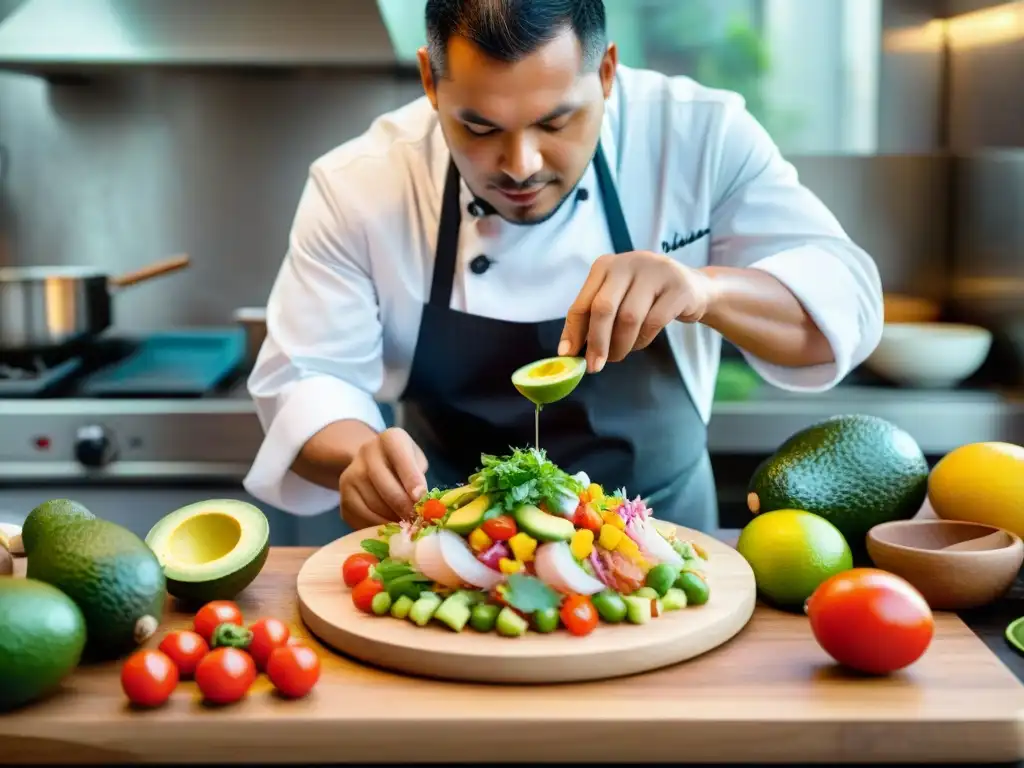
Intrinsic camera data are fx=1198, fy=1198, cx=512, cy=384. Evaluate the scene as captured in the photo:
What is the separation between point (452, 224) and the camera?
2109 millimetres

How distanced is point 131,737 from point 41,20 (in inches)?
96.4

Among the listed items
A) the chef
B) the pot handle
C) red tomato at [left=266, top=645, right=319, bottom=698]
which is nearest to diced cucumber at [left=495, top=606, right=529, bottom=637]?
red tomato at [left=266, top=645, right=319, bottom=698]

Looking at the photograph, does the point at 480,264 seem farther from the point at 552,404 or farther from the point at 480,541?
the point at 480,541

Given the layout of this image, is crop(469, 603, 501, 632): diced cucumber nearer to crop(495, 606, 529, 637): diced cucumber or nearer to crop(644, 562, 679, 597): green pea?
crop(495, 606, 529, 637): diced cucumber

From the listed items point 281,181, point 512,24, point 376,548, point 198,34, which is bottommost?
point 376,548

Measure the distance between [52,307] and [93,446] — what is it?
413mm

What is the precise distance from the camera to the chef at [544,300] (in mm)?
1959

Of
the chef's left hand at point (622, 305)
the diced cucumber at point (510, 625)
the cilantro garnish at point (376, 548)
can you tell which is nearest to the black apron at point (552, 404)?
the chef's left hand at point (622, 305)

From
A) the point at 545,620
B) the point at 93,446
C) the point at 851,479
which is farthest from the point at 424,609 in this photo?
the point at 93,446

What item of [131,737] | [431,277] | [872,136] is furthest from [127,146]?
[131,737]

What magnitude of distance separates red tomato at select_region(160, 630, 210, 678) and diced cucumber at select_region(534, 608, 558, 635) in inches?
14.2

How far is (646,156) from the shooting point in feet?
7.04

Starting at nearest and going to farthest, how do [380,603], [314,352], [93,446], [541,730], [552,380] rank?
[541,730] < [380,603] < [552,380] < [314,352] < [93,446]

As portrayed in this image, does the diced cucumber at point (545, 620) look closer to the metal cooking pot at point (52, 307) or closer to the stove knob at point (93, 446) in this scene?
the stove knob at point (93, 446)
